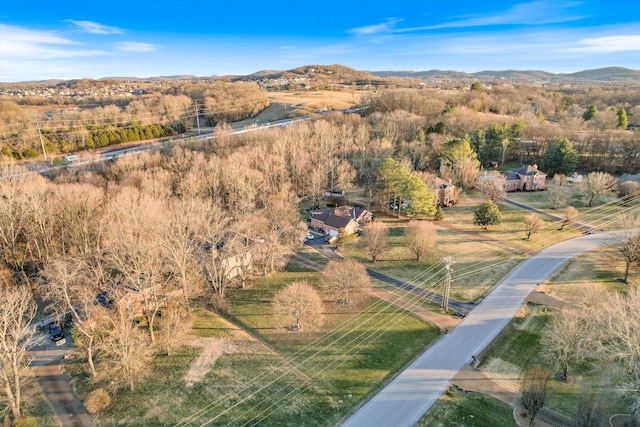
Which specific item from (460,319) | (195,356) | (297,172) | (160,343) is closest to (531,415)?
(460,319)

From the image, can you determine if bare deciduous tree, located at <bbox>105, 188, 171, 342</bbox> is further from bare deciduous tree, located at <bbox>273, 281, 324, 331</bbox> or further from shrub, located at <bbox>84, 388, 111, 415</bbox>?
bare deciduous tree, located at <bbox>273, 281, 324, 331</bbox>

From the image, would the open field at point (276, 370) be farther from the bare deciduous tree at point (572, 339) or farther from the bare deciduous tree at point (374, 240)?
the bare deciduous tree at point (572, 339)

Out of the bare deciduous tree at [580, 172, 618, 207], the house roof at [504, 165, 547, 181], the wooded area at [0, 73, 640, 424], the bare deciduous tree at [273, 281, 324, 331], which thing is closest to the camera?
the bare deciduous tree at [273, 281, 324, 331]

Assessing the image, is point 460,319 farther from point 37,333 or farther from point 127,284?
point 37,333

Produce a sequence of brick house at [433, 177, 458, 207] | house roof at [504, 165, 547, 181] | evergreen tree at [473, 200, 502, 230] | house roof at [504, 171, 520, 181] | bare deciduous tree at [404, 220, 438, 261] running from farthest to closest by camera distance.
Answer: house roof at [504, 171, 520, 181] → house roof at [504, 165, 547, 181] → brick house at [433, 177, 458, 207] → evergreen tree at [473, 200, 502, 230] → bare deciduous tree at [404, 220, 438, 261]

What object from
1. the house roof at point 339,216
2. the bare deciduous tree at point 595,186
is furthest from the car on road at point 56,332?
the bare deciduous tree at point 595,186

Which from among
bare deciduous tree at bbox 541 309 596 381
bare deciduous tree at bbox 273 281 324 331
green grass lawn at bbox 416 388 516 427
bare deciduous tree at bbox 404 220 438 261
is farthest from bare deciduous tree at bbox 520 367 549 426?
bare deciduous tree at bbox 404 220 438 261
